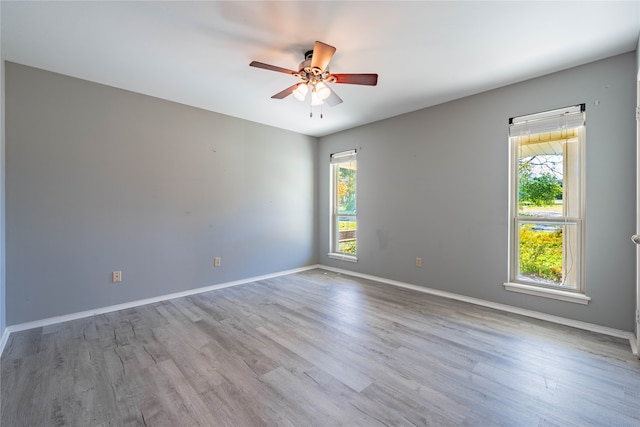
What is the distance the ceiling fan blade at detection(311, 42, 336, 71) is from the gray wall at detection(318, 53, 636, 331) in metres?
2.14

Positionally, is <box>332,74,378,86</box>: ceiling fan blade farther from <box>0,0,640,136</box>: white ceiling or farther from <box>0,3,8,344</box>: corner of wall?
<box>0,3,8,344</box>: corner of wall

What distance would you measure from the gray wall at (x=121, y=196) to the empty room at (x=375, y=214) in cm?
2

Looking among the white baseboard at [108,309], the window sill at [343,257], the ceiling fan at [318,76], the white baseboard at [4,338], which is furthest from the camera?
the window sill at [343,257]

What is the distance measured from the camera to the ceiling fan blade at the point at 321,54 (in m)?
1.98

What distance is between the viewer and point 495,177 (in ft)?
10.4

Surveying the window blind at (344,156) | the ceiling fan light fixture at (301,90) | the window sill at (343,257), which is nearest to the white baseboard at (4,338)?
the ceiling fan light fixture at (301,90)

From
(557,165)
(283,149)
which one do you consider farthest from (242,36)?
(557,165)

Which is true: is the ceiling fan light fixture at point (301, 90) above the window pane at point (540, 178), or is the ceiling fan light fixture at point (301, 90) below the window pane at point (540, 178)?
above

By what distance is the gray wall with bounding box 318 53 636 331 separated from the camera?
2465 millimetres

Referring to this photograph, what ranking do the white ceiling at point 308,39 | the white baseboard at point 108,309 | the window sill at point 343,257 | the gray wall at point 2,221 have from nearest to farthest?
the white ceiling at point 308,39 < the gray wall at point 2,221 < the white baseboard at point 108,309 < the window sill at point 343,257

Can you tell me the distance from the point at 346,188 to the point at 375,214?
0.86 m

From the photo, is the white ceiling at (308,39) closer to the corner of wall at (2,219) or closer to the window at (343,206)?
the corner of wall at (2,219)

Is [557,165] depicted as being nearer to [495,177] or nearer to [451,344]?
[495,177]

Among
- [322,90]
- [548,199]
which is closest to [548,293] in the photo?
[548,199]
